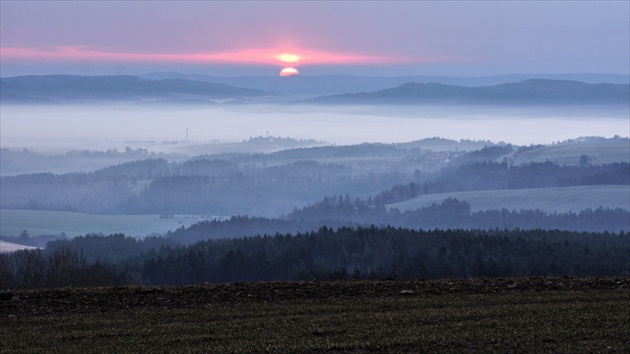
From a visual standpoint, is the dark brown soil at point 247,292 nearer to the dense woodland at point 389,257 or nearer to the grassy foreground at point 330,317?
the grassy foreground at point 330,317

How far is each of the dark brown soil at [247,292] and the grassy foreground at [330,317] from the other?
0.10 feet

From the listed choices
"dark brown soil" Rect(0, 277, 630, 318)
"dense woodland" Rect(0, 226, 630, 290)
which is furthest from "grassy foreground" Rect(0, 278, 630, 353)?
"dense woodland" Rect(0, 226, 630, 290)

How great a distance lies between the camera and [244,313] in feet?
81.8

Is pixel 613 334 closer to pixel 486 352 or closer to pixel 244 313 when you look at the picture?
pixel 486 352

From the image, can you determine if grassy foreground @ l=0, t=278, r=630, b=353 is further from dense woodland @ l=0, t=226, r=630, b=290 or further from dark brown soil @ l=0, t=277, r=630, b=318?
dense woodland @ l=0, t=226, r=630, b=290

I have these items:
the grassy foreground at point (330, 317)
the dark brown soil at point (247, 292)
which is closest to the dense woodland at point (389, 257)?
the dark brown soil at point (247, 292)

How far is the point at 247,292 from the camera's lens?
28.1 m

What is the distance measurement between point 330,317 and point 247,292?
471 cm

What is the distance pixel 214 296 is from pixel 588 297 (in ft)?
32.6

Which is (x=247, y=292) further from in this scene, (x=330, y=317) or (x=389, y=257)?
(x=389, y=257)

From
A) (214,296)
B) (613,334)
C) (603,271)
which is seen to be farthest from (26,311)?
(603,271)

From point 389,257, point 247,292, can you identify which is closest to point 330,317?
point 247,292

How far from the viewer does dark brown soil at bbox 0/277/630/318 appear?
86.8 feet

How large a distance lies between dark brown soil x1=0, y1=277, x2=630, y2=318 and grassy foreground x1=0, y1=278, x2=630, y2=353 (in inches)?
1.1
